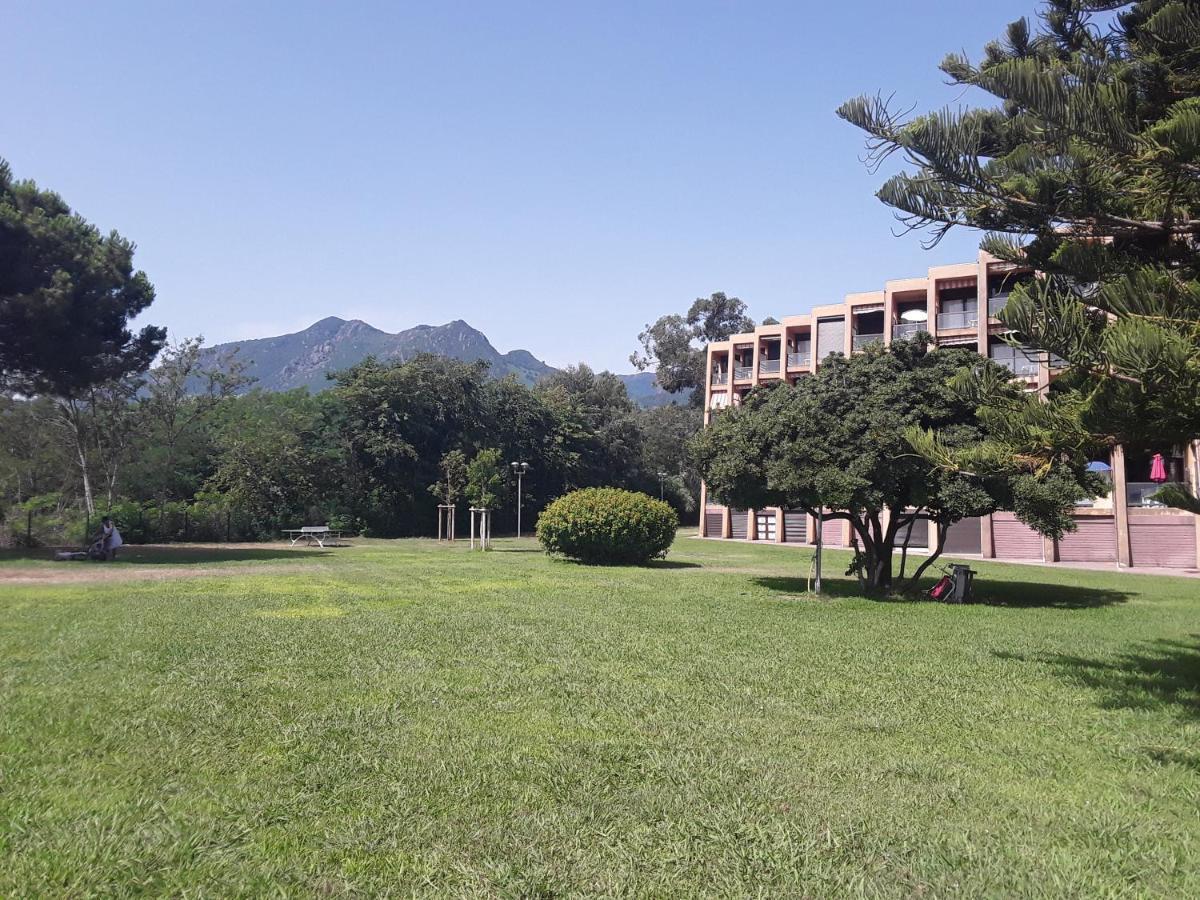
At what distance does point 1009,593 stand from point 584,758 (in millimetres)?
14009

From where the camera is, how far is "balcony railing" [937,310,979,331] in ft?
109

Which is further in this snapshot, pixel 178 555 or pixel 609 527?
pixel 178 555

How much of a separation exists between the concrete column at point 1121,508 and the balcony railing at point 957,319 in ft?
24.6

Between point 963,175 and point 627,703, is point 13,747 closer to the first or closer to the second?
point 627,703

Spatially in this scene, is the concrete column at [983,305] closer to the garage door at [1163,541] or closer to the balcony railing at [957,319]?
the balcony railing at [957,319]

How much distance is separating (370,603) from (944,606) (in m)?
8.77

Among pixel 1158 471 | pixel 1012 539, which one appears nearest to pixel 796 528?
pixel 1012 539

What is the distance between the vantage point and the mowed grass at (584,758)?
3.38m

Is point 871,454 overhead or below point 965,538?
overhead

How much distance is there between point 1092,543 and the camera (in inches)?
1161

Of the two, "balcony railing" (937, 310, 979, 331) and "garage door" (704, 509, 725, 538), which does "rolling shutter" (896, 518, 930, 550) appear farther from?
"garage door" (704, 509, 725, 538)

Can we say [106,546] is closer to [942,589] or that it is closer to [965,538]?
[942,589]

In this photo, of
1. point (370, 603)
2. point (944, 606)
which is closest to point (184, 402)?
point (370, 603)

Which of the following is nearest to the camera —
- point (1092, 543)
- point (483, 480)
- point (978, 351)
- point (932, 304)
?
point (978, 351)
